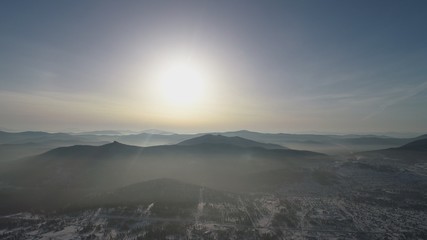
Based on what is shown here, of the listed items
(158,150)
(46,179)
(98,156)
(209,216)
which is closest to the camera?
(209,216)

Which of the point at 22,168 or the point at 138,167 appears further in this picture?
the point at 138,167

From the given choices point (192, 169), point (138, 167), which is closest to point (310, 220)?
point (192, 169)

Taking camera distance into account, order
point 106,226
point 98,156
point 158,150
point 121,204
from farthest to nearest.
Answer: point 158,150 < point 98,156 < point 121,204 < point 106,226

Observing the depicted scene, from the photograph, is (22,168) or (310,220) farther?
(22,168)

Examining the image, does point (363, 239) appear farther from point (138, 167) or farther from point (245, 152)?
point (245, 152)

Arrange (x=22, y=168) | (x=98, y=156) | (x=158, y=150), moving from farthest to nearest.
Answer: (x=158, y=150), (x=98, y=156), (x=22, y=168)

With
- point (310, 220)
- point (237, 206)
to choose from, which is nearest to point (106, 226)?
point (237, 206)

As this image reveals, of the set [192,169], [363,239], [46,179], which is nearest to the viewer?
[363,239]

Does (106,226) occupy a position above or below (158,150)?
below

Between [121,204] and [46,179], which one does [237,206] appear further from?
[46,179]
